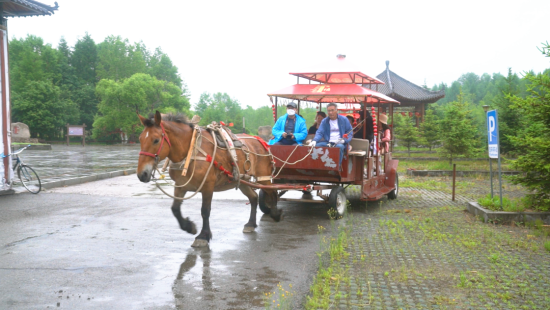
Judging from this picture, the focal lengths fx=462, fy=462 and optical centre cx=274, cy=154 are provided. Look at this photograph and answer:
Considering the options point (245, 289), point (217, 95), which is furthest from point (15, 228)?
point (217, 95)

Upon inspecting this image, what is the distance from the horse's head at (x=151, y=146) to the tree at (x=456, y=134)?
17.6 meters

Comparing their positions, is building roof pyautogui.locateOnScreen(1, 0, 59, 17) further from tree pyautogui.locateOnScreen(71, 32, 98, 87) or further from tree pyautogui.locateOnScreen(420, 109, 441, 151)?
tree pyautogui.locateOnScreen(71, 32, 98, 87)

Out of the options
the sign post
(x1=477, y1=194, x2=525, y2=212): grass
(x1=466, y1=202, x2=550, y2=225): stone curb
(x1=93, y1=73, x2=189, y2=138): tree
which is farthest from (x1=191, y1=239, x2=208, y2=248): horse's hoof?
(x1=93, y1=73, x2=189, y2=138): tree

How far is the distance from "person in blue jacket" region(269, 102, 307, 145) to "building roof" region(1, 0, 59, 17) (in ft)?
23.9

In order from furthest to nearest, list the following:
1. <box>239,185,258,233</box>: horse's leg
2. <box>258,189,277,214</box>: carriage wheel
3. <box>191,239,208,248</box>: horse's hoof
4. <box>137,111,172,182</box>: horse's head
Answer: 1. <box>258,189,277,214</box>: carriage wheel
2. <box>239,185,258,233</box>: horse's leg
3. <box>191,239,208,248</box>: horse's hoof
4. <box>137,111,172,182</box>: horse's head

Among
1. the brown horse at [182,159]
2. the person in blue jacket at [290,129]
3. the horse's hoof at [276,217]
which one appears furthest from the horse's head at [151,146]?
the person in blue jacket at [290,129]

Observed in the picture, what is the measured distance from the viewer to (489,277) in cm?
500

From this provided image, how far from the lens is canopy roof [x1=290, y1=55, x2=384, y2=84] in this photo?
920cm

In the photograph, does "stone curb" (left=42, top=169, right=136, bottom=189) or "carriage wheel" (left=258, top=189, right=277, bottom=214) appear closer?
"carriage wheel" (left=258, top=189, right=277, bottom=214)

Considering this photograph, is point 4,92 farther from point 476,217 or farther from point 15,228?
point 476,217

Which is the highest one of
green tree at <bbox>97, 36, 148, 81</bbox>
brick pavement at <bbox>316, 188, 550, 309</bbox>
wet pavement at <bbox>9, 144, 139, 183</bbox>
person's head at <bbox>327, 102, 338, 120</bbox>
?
green tree at <bbox>97, 36, 148, 81</bbox>

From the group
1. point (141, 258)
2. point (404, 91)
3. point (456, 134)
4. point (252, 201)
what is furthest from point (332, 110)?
point (404, 91)

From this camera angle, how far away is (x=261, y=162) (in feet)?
26.7

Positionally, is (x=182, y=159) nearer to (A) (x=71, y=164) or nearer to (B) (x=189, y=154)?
(B) (x=189, y=154)
